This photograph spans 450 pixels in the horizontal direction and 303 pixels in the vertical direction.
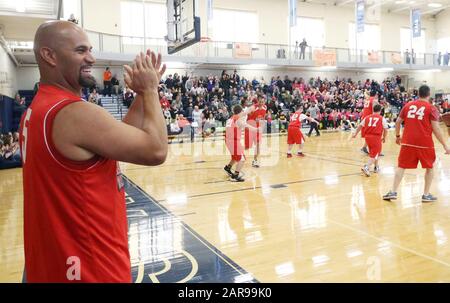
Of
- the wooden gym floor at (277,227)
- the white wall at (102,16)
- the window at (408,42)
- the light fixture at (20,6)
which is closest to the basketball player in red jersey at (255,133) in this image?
the wooden gym floor at (277,227)

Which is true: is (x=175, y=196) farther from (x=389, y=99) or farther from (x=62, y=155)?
(x=389, y=99)

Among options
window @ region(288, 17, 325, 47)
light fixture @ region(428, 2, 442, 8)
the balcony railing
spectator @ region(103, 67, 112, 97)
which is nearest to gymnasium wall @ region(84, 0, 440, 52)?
window @ region(288, 17, 325, 47)

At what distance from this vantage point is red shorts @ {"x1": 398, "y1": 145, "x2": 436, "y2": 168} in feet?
20.1

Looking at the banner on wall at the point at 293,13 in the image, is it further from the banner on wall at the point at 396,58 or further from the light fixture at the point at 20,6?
the light fixture at the point at 20,6

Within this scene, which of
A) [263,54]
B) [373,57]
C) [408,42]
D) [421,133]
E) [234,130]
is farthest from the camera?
[408,42]

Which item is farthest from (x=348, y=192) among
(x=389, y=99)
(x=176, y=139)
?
(x=389, y=99)

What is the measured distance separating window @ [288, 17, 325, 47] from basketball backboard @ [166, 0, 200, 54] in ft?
67.1

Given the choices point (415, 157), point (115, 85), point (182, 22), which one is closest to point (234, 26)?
point (115, 85)

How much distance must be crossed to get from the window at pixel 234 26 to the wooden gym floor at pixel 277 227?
18.9 metres

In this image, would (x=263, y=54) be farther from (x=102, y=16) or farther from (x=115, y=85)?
(x=102, y=16)

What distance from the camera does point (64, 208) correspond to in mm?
1446

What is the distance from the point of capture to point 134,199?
7.14 m

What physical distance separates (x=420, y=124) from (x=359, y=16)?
21298 mm
